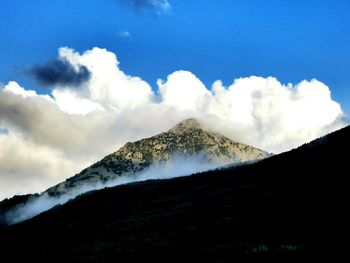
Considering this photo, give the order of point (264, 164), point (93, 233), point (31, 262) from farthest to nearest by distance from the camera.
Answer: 1. point (264, 164)
2. point (93, 233)
3. point (31, 262)

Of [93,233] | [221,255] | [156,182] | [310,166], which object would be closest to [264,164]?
[310,166]

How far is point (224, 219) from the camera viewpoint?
262ft

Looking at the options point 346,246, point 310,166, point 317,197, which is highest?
point 310,166

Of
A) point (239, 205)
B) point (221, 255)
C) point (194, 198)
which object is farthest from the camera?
point (194, 198)

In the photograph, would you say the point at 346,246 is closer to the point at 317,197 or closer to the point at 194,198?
the point at 317,197

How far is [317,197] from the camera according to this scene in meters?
78.8

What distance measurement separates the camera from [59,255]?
69.6m

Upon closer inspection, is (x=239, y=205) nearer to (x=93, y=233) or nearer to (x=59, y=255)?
(x=93, y=233)

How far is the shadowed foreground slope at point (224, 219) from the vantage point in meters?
49.7

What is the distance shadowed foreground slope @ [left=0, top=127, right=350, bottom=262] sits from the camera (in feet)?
163

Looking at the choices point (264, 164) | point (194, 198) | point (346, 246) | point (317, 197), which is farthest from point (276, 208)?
point (264, 164)

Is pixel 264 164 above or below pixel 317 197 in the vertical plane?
above

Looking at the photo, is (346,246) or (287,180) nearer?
(346,246)

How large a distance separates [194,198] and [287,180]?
2686 centimetres
